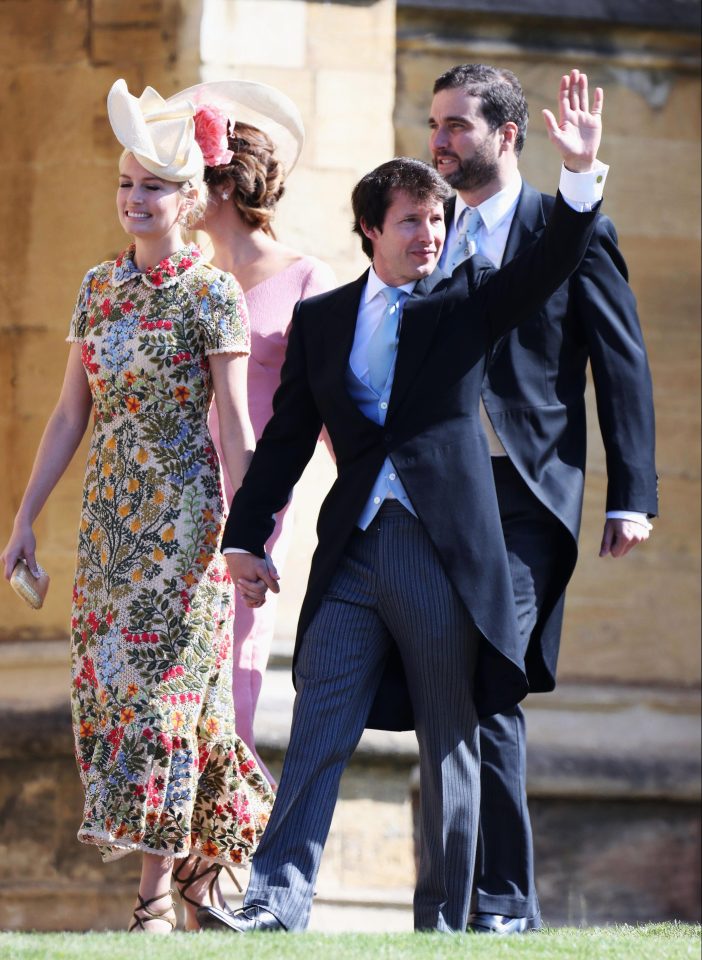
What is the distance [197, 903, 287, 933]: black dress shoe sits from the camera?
13.2ft

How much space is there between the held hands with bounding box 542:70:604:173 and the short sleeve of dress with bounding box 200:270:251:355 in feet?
3.31

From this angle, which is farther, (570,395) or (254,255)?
(254,255)

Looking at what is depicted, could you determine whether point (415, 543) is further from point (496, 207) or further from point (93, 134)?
point (93, 134)

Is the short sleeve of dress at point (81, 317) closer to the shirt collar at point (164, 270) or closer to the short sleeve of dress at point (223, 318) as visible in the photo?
the shirt collar at point (164, 270)

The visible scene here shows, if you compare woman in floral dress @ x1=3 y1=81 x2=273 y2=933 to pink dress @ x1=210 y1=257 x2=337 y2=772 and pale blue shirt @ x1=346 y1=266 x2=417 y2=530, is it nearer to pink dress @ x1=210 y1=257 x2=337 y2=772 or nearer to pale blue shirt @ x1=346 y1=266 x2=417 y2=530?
pink dress @ x1=210 y1=257 x2=337 y2=772

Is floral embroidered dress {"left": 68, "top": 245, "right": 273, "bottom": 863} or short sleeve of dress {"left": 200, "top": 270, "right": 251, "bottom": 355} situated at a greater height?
short sleeve of dress {"left": 200, "top": 270, "right": 251, "bottom": 355}

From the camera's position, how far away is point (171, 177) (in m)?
4.98

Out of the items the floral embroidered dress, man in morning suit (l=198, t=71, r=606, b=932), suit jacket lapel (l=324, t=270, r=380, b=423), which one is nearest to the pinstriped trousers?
man in morning suit (l=198, t=71, r=606, b=932)

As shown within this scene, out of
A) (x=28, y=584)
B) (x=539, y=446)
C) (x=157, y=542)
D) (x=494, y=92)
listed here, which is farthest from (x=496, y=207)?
(x=28, y=584)

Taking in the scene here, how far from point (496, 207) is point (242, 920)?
1880 mm

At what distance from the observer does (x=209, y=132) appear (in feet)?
16.9

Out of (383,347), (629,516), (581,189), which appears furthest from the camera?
(629,516)

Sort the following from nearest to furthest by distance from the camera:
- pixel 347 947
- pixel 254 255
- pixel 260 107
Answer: pixel 347 947 → pixel 254 255 → pixel 260 107

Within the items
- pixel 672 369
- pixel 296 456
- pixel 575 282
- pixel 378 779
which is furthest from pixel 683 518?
pixel 296 456
